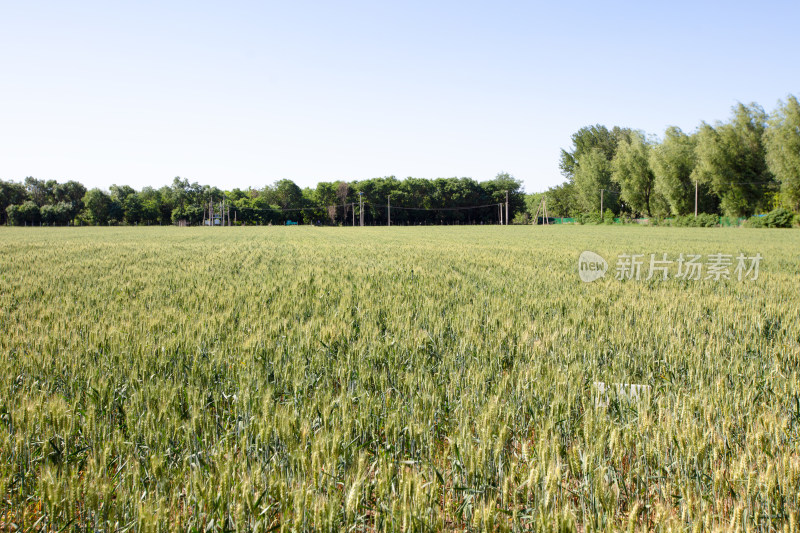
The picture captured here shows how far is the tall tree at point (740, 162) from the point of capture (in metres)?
52.6

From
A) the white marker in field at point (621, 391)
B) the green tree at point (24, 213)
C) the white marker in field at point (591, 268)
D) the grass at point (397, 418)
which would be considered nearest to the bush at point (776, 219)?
the white marker in field at point (591, 268)

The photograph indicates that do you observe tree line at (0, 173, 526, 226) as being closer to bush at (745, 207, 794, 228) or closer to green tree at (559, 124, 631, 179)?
green tree at (559, 124, 631, 179)

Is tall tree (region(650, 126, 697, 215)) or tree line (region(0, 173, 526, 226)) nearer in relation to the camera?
tall tree (region(650, 126, 697, 215))

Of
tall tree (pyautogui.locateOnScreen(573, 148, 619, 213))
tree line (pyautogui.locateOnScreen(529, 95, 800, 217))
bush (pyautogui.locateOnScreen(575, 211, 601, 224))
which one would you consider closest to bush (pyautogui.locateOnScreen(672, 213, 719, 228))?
tree line (pyautogui.locateOnScreen(529, 95, 800, 217))

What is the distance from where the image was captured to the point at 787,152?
45406mm

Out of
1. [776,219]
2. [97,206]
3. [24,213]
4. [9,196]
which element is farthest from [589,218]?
[9,196]

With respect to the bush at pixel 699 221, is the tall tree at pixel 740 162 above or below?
above

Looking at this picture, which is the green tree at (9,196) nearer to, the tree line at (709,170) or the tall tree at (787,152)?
the tree line at (709,170)

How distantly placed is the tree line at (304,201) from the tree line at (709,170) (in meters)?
35.6

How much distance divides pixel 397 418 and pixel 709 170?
64.8 metres

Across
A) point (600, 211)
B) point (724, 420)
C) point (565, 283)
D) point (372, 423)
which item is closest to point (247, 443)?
point (372, 423)

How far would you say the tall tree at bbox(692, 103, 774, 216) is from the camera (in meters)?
52.6

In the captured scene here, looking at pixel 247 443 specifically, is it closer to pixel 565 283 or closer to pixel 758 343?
pixel 758 343

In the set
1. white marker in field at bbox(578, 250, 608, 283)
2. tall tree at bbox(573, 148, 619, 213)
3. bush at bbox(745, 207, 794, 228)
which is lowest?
white marker in field at bbox(578, 250, 608, 283)
